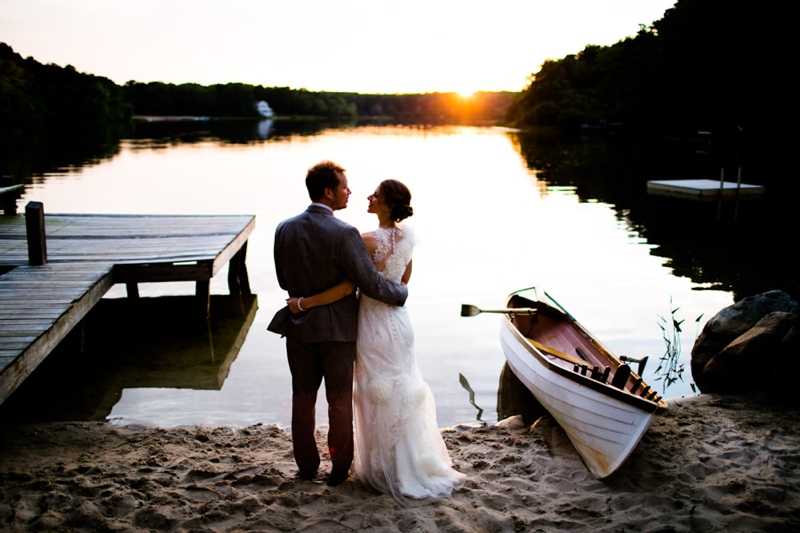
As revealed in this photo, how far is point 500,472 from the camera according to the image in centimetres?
510

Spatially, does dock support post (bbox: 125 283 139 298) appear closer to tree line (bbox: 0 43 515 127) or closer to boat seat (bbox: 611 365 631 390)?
boat seat (bbox: 611 365 631 390)

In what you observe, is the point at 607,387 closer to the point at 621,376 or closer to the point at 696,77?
the point at 621,376

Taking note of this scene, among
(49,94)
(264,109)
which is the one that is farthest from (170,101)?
(49,94)

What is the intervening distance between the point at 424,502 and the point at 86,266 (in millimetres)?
6455

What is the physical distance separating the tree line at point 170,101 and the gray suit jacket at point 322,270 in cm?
7238

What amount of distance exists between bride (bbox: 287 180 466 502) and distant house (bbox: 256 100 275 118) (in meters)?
146

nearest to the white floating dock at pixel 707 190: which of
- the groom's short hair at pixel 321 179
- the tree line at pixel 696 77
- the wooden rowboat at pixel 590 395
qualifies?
the tree line at pixel 696 77

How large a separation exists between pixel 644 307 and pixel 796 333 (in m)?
4.96

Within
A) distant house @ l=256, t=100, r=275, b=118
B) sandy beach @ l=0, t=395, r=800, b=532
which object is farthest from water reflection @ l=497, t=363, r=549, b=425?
distant house @ l=256, t=100, r=275, b=118

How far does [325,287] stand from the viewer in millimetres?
4195

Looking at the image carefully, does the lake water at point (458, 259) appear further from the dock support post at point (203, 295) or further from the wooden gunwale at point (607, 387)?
the wooden gunwale at point (607, 387)

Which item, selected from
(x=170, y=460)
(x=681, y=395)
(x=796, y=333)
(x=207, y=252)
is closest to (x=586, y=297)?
(x=681, y=395)

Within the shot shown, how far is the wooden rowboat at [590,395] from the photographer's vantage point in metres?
4.89

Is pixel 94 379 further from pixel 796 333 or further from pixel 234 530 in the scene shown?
pixel 796 333
